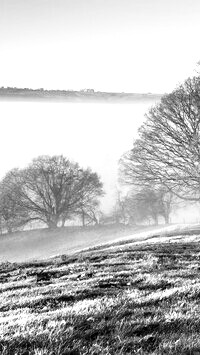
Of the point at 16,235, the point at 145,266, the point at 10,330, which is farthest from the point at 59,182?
the point at 10,330

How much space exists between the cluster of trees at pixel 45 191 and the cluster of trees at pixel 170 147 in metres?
27.3

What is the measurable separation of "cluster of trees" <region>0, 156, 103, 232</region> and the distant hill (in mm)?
55076

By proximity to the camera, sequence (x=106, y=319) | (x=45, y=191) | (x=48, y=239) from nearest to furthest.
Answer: (x=106, y=319) → (x=48, y=239) → (x=45, y=191)

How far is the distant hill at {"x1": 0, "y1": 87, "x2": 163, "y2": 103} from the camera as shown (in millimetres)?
8562

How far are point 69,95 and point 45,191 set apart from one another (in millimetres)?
57269

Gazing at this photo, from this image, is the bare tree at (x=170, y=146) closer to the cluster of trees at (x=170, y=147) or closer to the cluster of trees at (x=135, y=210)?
the cluster of trees at (x=170, y=147)

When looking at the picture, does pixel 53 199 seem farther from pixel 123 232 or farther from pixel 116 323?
pixel 116 323

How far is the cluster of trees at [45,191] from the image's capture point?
63.0 meters

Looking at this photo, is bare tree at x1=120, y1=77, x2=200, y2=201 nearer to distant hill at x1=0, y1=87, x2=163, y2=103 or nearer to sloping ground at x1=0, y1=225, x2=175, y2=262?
sloping ground at x1=0, y1=225, x2=175, y2=262

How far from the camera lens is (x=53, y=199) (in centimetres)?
6656

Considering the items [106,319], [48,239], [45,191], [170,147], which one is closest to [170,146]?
[170,147]

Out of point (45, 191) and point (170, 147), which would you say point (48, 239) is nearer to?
point (45, 191)

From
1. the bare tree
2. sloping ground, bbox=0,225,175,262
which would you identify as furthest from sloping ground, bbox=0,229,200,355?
sloping ground, bbox=0,225,175,262

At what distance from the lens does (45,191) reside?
→ 215 ft
